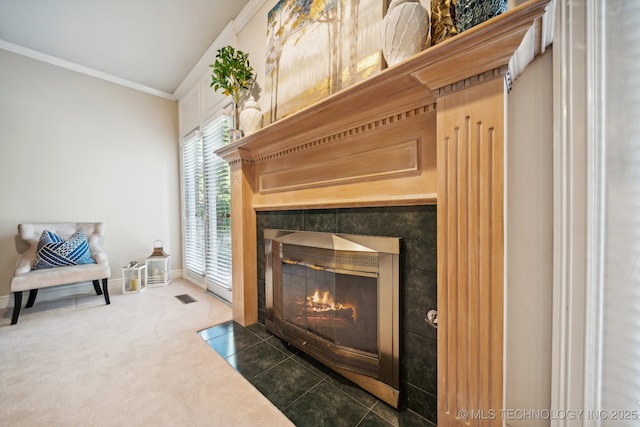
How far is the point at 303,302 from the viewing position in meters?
1.59

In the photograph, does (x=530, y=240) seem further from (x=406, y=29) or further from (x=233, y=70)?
(x=233, y=70)

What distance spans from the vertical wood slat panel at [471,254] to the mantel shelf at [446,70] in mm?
65

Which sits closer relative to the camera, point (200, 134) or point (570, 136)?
point (570, 136)

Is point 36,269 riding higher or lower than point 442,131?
lower

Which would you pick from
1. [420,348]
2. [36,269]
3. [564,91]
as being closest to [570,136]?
[564,91]

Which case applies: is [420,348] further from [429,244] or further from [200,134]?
[200,134]

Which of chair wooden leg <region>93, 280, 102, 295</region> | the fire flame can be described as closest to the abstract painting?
the fire flame

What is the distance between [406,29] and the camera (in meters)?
0.94

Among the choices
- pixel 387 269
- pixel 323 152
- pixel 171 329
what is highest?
pixel 323 152

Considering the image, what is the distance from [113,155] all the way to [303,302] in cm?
351

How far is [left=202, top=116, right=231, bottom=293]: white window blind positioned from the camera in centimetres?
270

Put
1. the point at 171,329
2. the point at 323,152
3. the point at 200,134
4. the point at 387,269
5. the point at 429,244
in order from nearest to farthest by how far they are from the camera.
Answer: the point at 429,244
the point at 387,269
the point at 323,152
the point at 171,329
the point at 200,134

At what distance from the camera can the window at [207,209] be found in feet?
8.93

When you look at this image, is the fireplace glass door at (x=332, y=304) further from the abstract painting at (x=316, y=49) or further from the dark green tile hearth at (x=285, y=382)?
the abstract painting at (x=316, y=49)
